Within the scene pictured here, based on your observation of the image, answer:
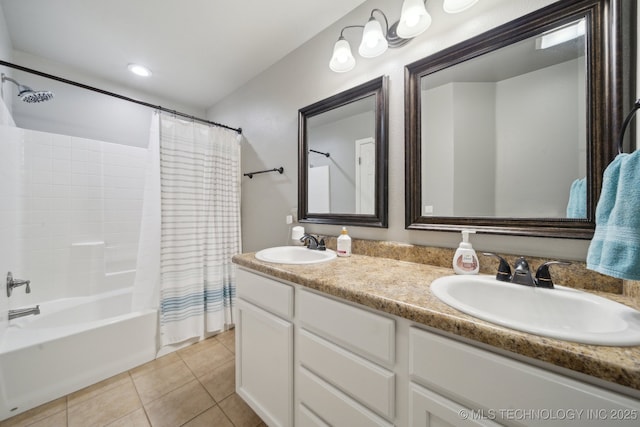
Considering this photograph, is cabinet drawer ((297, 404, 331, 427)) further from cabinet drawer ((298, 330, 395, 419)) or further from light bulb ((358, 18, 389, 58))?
light bulb ((358, 18, 389, 58))

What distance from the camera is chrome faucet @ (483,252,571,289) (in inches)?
29.7

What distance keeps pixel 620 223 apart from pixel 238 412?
1.77 meters

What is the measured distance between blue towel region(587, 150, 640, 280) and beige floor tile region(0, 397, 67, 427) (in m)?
2.47

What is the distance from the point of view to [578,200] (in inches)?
31.4

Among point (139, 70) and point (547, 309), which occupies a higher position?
point (139, 70)

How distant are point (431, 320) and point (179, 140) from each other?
6.95ft

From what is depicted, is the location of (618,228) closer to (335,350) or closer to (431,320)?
(431,320)

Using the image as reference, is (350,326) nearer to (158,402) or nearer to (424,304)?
(424,304)

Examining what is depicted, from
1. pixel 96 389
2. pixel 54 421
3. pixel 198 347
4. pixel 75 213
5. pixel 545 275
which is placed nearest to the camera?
pixel 545 275

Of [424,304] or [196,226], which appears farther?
[196,226]

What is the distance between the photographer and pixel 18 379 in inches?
49.0

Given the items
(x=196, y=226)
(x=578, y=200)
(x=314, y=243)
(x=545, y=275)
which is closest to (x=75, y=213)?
(x=196, y=226)

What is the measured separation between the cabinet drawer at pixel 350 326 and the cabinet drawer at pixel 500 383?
75 millimetres

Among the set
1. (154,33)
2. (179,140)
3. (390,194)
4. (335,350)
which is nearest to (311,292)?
(335,350)
